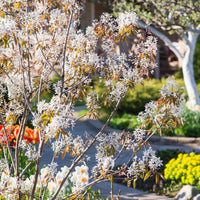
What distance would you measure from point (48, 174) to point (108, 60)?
2.89 feet

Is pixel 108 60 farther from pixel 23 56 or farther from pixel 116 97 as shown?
pixel 23 56

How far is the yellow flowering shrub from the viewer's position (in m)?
4.21

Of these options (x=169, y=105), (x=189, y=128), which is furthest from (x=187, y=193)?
(x=189, y=128)

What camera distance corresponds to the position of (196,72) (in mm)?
11492

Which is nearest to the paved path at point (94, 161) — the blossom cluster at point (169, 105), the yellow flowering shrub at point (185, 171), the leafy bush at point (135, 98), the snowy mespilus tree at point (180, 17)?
the yellow flowering shrub at point (185, 171)

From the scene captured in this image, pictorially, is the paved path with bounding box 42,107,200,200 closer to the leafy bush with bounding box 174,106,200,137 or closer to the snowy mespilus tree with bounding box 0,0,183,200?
the snowy mespilus tree with bounding box 0,0,183,200

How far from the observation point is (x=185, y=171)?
14.0 ft

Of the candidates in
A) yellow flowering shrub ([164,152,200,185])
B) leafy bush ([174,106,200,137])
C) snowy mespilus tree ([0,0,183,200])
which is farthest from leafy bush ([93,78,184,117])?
snowy mespilus tree ([0,0,183,200])

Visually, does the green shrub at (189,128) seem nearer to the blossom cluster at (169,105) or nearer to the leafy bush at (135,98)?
the leafy bush at (135,98)

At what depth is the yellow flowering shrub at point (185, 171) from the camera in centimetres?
421

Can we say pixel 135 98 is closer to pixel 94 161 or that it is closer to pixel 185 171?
pixel 94 161

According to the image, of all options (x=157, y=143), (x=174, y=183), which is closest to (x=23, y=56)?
(x=174, y=183)

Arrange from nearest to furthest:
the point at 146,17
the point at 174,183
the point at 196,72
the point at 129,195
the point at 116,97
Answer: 1. the point at 116,97
2. the point at 129,195
3. the point at 174,183
4. the point at 146,17
5. the point at 196,72

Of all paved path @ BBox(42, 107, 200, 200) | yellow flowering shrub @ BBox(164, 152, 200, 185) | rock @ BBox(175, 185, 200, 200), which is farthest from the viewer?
yellow flowering shrub @ BBox(164, 152, 200, 185)
